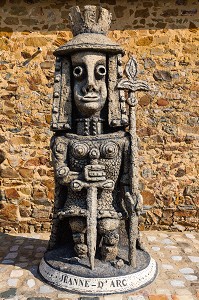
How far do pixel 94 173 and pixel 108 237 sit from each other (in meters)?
0.69

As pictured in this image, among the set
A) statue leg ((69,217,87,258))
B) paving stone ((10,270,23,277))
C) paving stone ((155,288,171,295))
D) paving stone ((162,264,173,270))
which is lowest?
paving stone ((162,264,173,270))

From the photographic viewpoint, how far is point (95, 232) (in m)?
3.30

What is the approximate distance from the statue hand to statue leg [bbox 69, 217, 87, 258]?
17.1 inches

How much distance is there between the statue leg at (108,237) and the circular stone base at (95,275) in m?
0.09

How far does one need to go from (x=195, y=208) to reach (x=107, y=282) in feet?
9.53

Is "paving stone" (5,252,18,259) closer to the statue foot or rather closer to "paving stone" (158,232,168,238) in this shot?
the statue foot

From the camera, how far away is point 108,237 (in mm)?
3375

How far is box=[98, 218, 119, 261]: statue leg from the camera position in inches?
132

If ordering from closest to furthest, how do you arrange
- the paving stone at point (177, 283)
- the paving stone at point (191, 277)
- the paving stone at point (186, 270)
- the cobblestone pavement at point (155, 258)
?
1. the cobblestone pavement at point (155, 258)
2. the paving stone at point (177, 283)
3. the paving stone at point (191, 277)
4. the paving stone at point (186, 270)

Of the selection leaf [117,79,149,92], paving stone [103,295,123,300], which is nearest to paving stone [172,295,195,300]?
paving stone [103,295,123,300]

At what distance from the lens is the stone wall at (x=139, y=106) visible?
18.0 ft

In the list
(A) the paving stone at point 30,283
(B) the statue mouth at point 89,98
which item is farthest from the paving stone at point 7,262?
(B) the statue mouth at point 89,98

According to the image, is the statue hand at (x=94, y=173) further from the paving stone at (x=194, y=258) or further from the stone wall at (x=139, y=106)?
the stone wall at (x=139, y=106)

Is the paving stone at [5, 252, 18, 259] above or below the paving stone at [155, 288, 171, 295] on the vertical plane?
below
